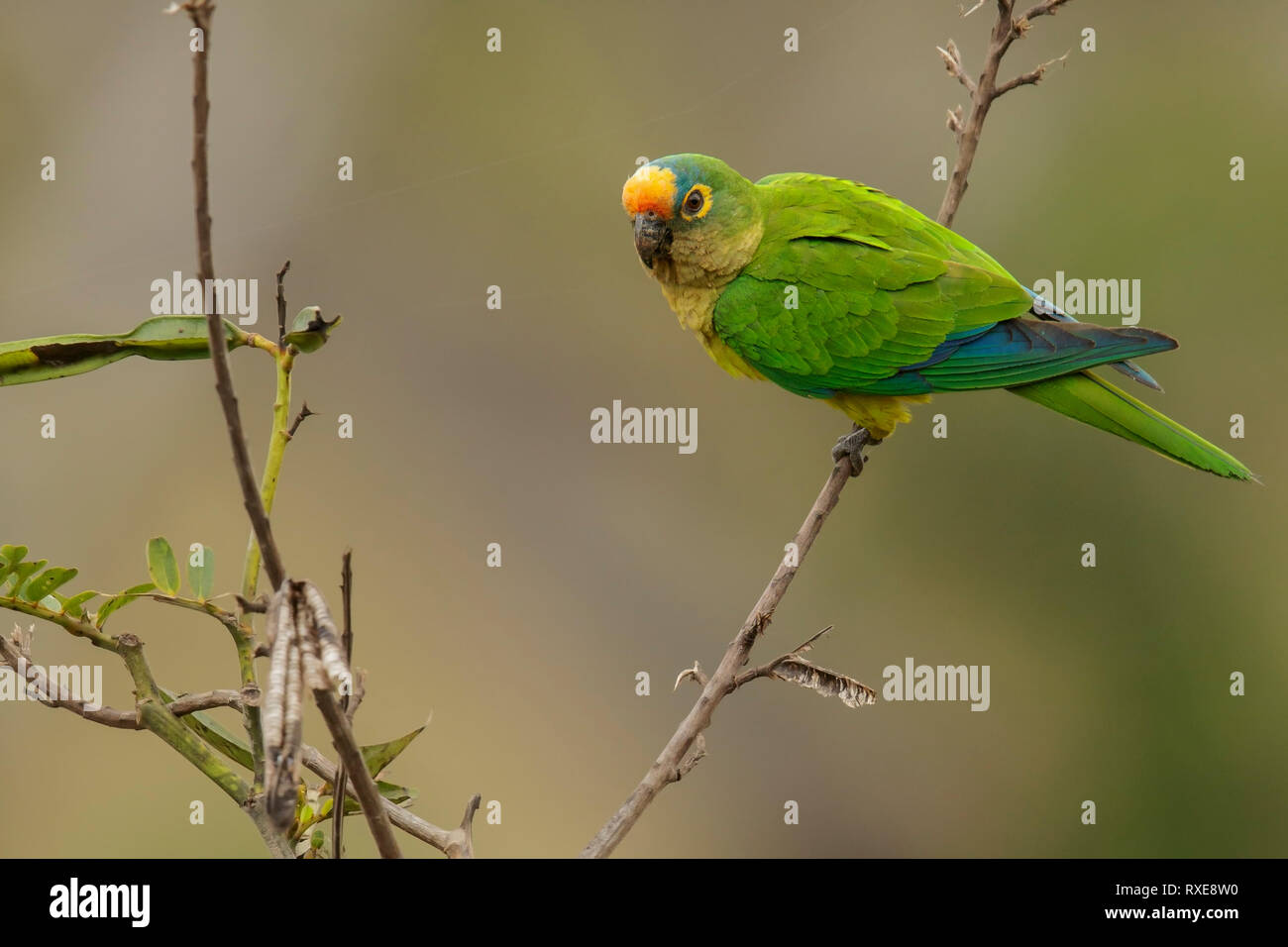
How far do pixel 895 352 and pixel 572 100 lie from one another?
272cm

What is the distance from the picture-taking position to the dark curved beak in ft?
10.7

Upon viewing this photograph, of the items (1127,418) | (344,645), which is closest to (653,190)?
(1127,418)

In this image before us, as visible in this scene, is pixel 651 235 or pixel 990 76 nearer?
pixel 990 76

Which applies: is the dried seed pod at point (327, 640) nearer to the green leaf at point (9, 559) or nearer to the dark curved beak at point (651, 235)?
the green leaf at point (9, 559)

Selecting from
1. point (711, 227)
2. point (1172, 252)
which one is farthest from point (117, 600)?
point (1172, 252)

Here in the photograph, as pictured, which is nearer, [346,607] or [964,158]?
[346,607]

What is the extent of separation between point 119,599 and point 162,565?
0.12 metres

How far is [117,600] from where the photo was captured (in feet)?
4.88

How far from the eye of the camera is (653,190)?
3.21 metres

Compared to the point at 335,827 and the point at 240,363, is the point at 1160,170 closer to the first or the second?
the point at 240,363

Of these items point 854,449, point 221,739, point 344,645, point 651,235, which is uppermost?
point 651,235

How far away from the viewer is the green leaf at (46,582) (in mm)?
1485

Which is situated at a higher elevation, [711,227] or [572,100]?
[572,100]

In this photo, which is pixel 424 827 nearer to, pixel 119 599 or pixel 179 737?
pixel 179 737
